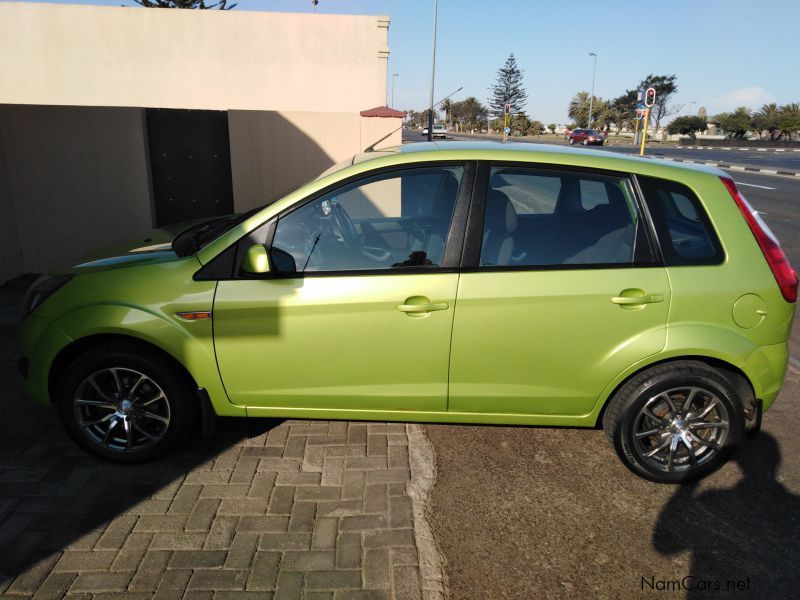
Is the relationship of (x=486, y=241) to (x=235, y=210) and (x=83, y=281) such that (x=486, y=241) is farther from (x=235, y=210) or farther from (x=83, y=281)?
(x=235, y=210)

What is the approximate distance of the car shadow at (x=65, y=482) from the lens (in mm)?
2830

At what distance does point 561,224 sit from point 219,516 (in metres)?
2.30

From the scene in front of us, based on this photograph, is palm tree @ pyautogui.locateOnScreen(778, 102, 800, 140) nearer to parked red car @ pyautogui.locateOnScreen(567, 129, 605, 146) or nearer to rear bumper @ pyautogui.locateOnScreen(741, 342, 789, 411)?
parked red car @ pyautogui.locateOnScreen(567, 129, 605, 146)

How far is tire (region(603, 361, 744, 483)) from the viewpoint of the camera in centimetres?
317

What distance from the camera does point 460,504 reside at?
3172mm

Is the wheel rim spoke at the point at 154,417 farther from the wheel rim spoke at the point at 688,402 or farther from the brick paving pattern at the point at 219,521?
the wheel rim spoke at the point at 688,402

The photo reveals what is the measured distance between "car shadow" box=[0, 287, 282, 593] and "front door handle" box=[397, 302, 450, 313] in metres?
1.37

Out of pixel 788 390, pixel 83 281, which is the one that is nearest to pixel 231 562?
pixel 83 281

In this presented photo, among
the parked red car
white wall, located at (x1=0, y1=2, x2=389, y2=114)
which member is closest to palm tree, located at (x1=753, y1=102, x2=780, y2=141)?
the parked red car

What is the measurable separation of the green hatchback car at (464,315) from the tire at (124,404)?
0.01m

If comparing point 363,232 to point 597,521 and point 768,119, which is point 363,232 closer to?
point 597,521

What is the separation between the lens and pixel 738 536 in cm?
294

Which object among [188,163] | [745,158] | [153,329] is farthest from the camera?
[745,158]

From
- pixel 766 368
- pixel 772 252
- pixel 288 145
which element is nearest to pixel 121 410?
pixel 766 368
